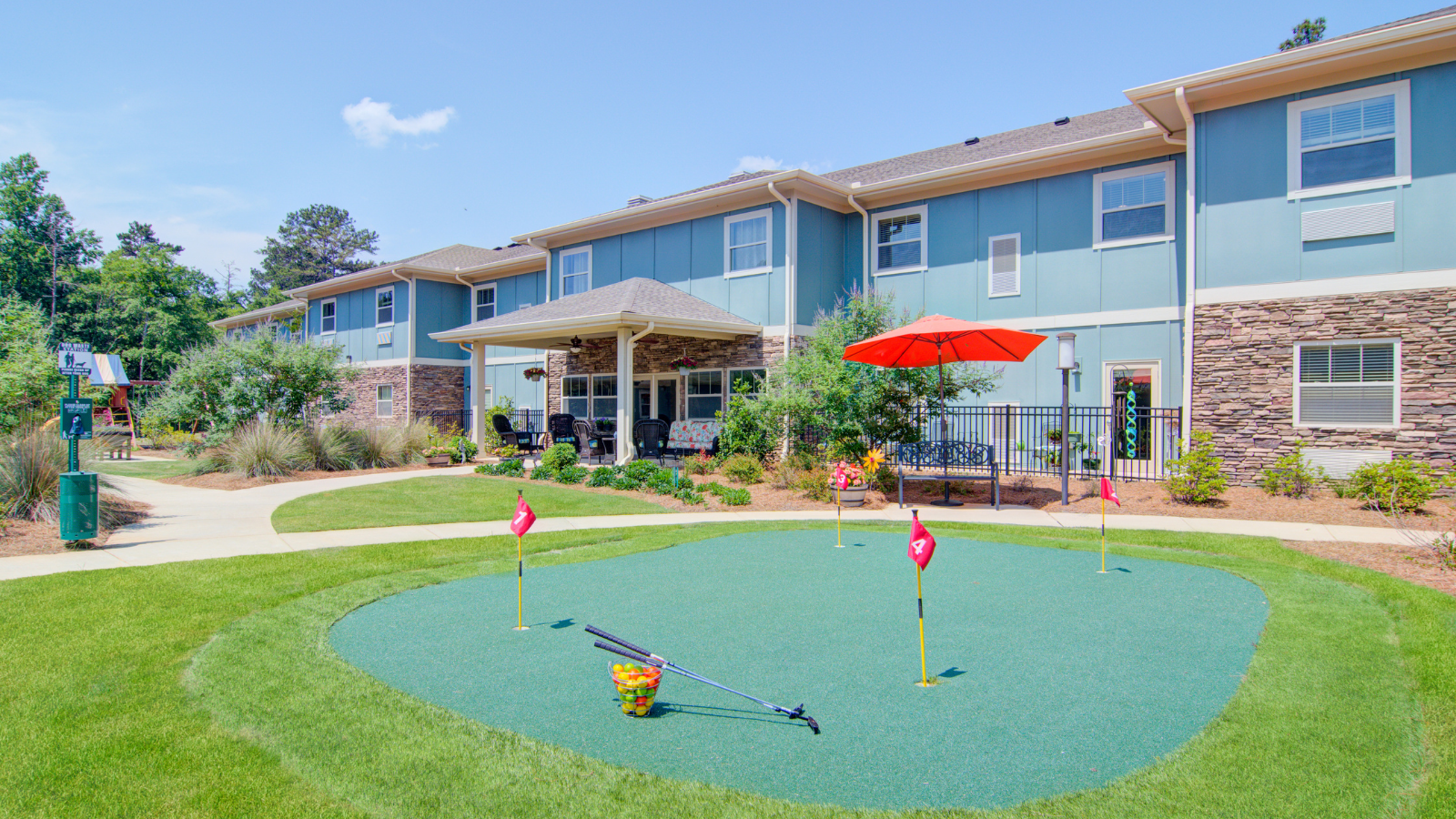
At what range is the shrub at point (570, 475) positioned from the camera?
1345 cm

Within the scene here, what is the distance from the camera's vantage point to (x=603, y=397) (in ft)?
62.5

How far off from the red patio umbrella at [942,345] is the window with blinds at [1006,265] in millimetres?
4460

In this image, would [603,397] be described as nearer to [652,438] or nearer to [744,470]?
[652,438]

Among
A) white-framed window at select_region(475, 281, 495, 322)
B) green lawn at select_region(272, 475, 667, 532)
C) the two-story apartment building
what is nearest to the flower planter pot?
green lawn at select_region(272, 475, 667, 532)

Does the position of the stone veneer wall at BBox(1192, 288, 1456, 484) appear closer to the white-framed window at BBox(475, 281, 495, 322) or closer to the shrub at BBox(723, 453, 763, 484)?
the shrub at BBox(723, 453, 763, 484)

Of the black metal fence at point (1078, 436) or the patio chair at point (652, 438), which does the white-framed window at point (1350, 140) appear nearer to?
the black metal fence at point (1078, 436)

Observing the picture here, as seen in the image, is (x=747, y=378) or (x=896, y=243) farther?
(x=747, y=378)

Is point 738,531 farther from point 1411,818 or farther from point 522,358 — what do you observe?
point 522,358

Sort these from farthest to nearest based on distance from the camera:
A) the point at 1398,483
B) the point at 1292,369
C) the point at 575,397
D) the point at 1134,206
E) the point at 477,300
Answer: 1. the point at 477,300
2. the point at 575,397
3. the point at 1134,206
4. the point at 1292,369
5. the point at 1398,483

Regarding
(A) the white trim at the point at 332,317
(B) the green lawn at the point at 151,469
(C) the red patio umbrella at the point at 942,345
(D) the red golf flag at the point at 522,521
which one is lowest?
(B) the green lawn at the point at 151,469

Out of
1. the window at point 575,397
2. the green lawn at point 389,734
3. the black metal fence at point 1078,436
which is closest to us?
the green lawn at point 389,734

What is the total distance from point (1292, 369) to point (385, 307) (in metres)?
25.4

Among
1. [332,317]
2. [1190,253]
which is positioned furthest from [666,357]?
[332,317]

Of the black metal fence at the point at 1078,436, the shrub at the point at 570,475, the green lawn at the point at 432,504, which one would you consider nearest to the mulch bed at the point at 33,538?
the green lawn at the point at 432,504
